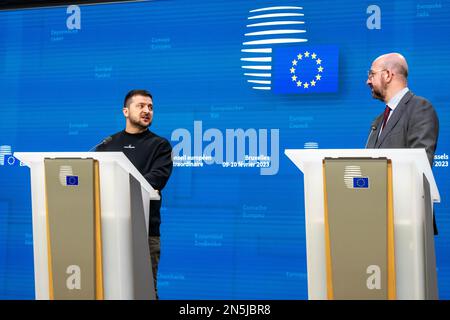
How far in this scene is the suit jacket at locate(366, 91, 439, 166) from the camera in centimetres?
322

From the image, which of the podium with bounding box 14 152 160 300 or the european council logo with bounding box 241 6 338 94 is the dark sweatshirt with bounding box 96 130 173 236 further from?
the european council logo with bounding box 241 6 338 94

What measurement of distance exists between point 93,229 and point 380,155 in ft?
4.32

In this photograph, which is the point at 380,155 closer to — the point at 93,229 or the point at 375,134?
the point at 375,134

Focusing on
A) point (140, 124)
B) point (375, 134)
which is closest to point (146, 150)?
point (140, 124)

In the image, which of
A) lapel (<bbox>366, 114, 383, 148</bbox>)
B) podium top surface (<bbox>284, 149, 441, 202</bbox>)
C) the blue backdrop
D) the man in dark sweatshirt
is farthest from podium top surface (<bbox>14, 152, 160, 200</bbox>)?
the blue backdrop

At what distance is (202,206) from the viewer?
5.33 m

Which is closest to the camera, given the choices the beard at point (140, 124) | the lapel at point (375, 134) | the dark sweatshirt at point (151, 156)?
the lapel at point (375, 134)

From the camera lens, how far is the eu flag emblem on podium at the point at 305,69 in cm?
505

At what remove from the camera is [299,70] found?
5141mm

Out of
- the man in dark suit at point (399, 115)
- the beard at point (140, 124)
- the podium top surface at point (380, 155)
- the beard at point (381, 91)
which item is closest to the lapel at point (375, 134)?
the man in dark suit at point (399, 115)

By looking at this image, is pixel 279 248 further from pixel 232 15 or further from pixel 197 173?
pixel 232 15

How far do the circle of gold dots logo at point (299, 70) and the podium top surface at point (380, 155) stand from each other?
7.66ft

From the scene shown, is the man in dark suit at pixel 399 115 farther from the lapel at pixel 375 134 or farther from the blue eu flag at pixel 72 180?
the blue eu flag at pixel 72 180
